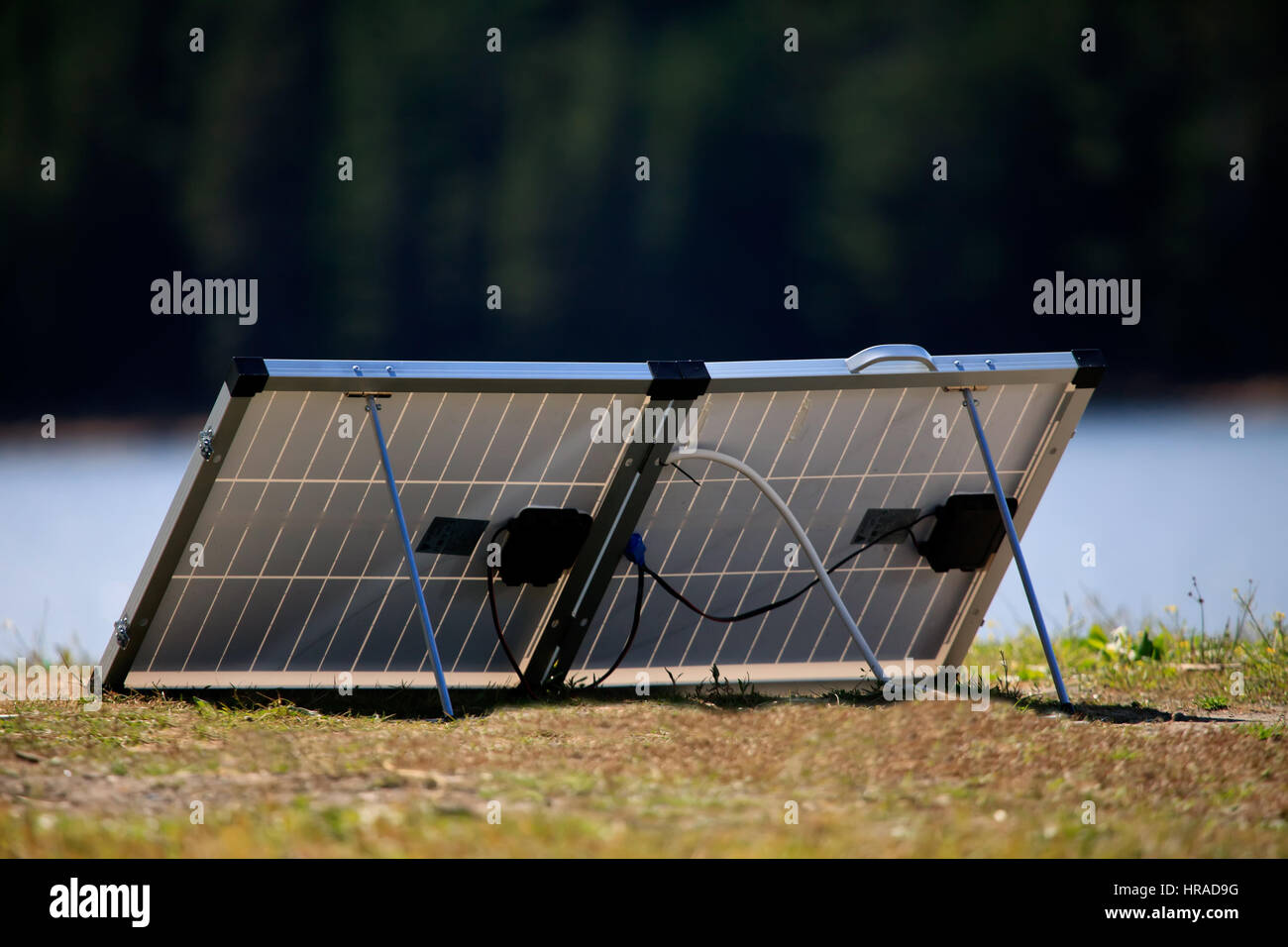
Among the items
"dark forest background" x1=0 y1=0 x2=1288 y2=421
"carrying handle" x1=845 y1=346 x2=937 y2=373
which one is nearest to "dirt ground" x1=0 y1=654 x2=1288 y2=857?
"carrying handle" x1=845 y1=346 x2=937 y2=373

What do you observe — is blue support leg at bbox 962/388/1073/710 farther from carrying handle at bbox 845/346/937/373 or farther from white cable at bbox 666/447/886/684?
white cable at bbox 666/447/886/684

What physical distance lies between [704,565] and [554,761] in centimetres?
153

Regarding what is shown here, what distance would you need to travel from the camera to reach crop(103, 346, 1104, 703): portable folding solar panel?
13.5 feet

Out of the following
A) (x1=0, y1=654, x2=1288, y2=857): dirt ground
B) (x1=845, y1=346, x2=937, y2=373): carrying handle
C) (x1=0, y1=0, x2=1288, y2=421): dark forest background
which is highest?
(x1=0, y1=0, x2=1288, y2=421): dark forest background

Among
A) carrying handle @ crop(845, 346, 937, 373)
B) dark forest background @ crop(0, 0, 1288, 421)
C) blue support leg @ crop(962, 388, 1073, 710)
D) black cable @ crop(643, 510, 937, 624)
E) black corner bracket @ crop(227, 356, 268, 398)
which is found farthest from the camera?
dark forest background @ crop(0, 0, 1288, 421)

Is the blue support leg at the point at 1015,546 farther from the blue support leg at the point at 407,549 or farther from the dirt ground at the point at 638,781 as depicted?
the blue support leg at the point at 407,549

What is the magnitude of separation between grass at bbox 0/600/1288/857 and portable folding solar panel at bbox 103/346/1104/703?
0.71 feet

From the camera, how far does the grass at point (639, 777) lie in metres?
2.49

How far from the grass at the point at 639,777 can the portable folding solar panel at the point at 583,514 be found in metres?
0.22

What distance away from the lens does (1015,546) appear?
457 centimetres

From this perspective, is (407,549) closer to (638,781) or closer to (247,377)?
(247,377)

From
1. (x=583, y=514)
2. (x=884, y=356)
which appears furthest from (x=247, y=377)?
(x=884, y=356)

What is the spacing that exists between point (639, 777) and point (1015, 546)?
2035mm

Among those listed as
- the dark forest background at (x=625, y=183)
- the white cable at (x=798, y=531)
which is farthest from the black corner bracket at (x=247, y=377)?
the dark forest background at (x=625, y=183)
